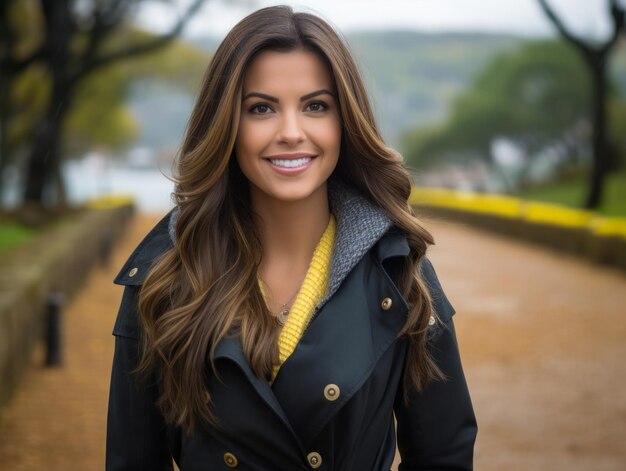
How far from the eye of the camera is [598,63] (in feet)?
58.3

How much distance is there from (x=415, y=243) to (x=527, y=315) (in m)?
8.73

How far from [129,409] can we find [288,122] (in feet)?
2.48

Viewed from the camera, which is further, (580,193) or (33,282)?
(580,193)

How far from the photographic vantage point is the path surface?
5.72 metres

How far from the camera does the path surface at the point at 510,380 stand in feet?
18.8

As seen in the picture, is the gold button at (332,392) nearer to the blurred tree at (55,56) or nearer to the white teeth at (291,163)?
the white teeth at (291,163)

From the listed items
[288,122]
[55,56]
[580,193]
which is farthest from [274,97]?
[580,193]

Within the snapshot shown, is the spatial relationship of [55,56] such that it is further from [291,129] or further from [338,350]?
[338,350]

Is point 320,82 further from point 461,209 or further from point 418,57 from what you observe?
point 418,57

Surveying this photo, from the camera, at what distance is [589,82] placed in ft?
135

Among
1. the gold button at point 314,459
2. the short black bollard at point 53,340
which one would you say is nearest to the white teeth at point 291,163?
the gold button at point 314,459

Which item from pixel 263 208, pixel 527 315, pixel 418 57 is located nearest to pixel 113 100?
pixel 527 315

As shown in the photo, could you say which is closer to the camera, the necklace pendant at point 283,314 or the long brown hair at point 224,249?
the long brown hair at point 224,249

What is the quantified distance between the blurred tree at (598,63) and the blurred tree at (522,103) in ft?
74.9
